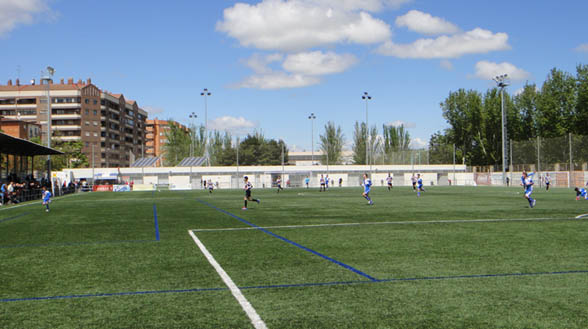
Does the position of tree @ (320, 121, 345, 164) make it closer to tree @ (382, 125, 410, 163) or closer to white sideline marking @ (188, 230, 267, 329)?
tree @ (382, 125, 410, 163)

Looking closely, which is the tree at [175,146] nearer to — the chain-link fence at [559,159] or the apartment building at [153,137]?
the apartment building at [153,137]

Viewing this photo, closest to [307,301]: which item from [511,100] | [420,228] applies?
[420,228]

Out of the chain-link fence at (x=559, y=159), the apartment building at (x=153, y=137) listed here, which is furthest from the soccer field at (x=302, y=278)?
the apartment building at (x=153, y=137)

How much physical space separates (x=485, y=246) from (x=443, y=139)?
328 feet

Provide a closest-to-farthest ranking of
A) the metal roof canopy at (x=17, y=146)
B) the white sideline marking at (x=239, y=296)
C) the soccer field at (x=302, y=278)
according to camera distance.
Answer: the white sideline marking at (x=239, y=296) → the soccer field at (x=302, y=278) → the metal roof canopy at (x=17, y=146)

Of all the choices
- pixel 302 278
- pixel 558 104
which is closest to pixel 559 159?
pixel 558 104

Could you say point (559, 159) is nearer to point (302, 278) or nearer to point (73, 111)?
point (302, 278)

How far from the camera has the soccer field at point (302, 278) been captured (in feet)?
18.7

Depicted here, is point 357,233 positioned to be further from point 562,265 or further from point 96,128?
point 96,128

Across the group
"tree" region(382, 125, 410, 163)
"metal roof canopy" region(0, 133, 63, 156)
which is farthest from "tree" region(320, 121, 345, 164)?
"metal roof canopy" region(0, 133, 63, 156)

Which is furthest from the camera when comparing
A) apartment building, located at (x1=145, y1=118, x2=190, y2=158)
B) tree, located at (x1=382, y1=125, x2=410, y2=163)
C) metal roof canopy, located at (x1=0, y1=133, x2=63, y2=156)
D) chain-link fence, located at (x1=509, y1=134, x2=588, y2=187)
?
apartment building, located at (x1=145, y1=118, x2=190, y2=158)

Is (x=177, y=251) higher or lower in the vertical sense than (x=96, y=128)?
lower

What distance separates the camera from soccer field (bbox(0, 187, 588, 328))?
5688 millimetres

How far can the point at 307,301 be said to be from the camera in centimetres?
639
